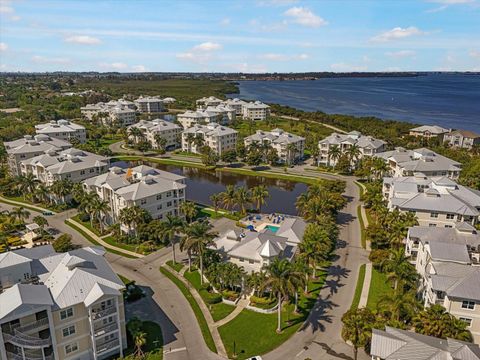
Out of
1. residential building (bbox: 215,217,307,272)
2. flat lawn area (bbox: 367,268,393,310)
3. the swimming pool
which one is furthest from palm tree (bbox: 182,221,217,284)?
→ flat lawn area (bbox: 367,268,393,310)

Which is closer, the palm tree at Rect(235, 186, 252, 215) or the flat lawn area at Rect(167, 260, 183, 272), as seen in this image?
the flat lawn area at Rect(167, 260, 183, 272)

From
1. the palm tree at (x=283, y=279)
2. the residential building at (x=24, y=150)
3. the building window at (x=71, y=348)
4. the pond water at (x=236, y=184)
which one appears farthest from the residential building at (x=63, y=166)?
the palm tree at (x=283, y=279)

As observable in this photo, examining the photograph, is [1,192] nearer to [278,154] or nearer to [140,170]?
[140,170]

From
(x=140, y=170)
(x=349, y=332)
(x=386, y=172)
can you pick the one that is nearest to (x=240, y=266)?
(x=349, y=332)

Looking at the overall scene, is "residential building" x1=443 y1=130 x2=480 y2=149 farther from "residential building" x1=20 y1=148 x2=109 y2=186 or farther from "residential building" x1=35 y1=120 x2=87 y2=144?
"residential building" x1=35 y1=120 x2=87 y2=144

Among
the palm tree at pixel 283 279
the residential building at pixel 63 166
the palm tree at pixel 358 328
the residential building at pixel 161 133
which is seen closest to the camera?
the palm tree at pixel 358 328

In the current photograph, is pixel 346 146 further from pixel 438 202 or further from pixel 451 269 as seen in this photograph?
pixel 451 269

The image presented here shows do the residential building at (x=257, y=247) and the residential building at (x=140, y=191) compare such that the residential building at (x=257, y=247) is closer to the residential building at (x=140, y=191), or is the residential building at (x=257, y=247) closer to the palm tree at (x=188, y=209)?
the palm tree at (x=188, y=209)
